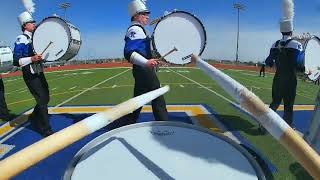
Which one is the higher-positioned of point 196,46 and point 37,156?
point 196,46

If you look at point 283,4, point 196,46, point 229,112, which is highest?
point 283,4

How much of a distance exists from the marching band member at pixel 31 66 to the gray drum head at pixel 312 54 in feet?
14.3

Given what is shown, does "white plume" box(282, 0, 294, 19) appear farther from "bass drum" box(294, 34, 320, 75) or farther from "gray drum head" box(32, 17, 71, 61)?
"gray drum head" box(32, 17, 71, 61)

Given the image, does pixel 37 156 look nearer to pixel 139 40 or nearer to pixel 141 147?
pixel 141 147

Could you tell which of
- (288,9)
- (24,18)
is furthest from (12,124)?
Answer: (288,9)

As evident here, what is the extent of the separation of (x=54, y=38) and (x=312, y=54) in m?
4.22

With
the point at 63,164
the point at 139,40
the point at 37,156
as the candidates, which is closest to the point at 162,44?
the point at 139,40

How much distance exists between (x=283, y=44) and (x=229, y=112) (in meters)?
2.64

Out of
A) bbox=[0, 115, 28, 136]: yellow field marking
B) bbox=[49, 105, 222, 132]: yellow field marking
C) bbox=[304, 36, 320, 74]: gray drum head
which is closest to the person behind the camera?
bbox=[304, 36, 320, 74]: gray drum head

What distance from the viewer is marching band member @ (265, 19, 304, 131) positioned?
6883 millimetres

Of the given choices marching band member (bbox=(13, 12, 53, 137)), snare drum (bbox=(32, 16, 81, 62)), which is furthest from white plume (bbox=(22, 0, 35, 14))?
snare drum (bbox=(32, 16, 81, 62))

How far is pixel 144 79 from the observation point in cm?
618

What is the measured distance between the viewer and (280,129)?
1.64 m

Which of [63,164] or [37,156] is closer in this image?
[37,156]
